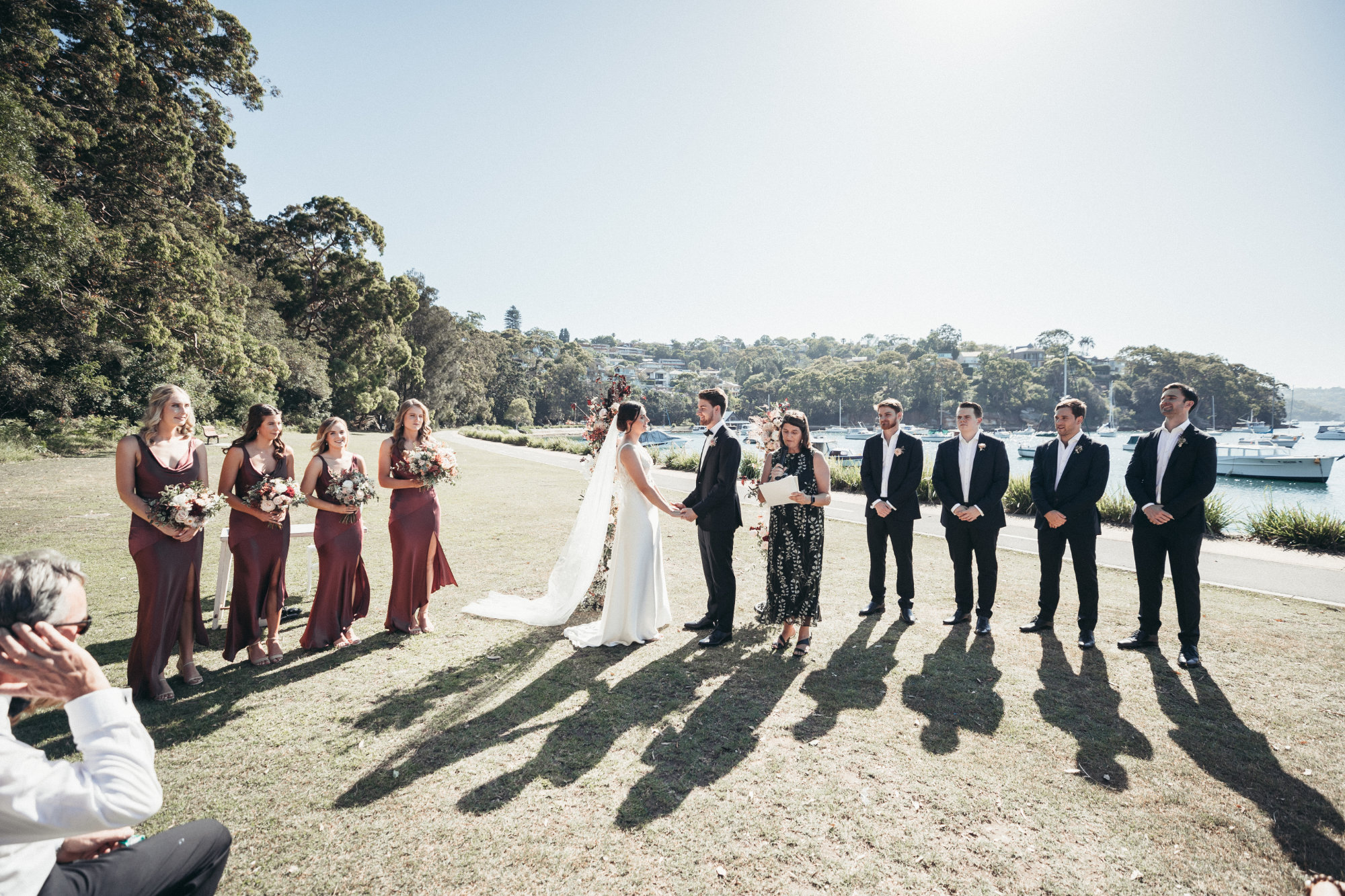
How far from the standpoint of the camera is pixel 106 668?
5.02m

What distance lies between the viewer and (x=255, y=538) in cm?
513

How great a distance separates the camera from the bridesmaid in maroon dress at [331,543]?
561cm

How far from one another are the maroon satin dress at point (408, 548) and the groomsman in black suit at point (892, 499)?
485cm

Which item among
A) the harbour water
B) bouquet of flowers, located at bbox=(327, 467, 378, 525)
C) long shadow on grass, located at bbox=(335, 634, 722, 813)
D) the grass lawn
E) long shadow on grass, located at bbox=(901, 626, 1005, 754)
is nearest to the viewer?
the grass lawn

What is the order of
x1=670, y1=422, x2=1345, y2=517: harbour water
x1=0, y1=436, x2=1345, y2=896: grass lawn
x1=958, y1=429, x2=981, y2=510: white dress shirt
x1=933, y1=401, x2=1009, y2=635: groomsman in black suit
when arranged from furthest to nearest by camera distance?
x1=670, y1=422, x2=1345, y2=517: harbour water
x1=958, y1=429, x2=981, y2=510: white dress shirt
x1=933, y1=401, x2=1009, y2=635: groomsman in black suit
x1=0, y1=436, x2=1345, y2=896: grass lawn

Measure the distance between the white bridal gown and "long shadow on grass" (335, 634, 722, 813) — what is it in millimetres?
202

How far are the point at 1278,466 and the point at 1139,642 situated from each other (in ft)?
139

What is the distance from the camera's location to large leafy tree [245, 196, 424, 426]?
4094 cm

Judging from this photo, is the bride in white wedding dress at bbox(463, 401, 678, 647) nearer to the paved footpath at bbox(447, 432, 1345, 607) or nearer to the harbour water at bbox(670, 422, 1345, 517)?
the paved footpath at bbox(447, 432, 1345, 607)

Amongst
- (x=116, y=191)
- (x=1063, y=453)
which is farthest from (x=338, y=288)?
(x=1063, y=453)

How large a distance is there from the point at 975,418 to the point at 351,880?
269 inches

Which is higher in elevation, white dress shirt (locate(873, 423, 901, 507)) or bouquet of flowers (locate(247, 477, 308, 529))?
white dress shirt (locate(873, 423, 901, 507))

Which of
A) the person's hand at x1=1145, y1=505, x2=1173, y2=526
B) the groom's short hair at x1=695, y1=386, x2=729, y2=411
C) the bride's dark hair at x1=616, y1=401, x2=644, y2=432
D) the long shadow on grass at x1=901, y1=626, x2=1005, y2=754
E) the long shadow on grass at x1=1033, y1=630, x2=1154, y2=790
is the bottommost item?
the long shadow on grass at x1=901, y1=626, x2=1005, y2=754

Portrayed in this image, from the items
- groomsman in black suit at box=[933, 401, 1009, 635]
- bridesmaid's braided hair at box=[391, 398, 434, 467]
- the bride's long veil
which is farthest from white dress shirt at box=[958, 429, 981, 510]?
bridesmaid's braided hair at box=[391, 398, 434, 467]
